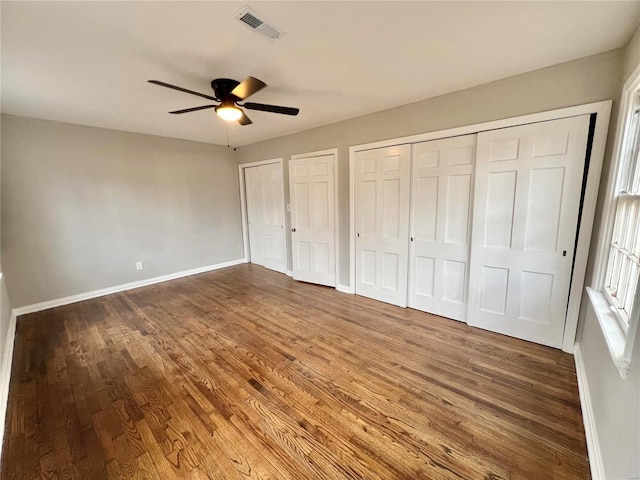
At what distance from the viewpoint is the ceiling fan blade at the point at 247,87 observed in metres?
1.90

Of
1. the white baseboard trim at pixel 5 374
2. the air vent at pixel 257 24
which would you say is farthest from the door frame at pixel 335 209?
the white baseboard trim at pixel 5 374

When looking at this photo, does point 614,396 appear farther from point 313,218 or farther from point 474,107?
point 313,218

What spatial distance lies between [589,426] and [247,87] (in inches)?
127

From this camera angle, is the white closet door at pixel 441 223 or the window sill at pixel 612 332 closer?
the window sill at pixel 612 332

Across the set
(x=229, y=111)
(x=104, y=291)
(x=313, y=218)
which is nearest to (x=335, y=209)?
(x=313, y=218)

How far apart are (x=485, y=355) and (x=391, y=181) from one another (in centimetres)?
208

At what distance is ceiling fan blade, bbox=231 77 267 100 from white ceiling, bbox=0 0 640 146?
0.62 ft

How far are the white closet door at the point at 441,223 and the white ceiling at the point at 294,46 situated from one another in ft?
2.16

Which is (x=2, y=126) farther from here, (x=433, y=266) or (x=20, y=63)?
(x=433, y=266)

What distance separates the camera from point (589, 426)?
146 centimetres

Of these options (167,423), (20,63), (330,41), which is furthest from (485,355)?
(20,63)

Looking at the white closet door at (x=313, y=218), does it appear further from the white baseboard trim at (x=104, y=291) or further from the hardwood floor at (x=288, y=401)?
the white baseboard trim at (x=104, y=291)

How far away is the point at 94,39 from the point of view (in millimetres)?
1675

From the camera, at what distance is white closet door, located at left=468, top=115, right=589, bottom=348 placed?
2.12 m
